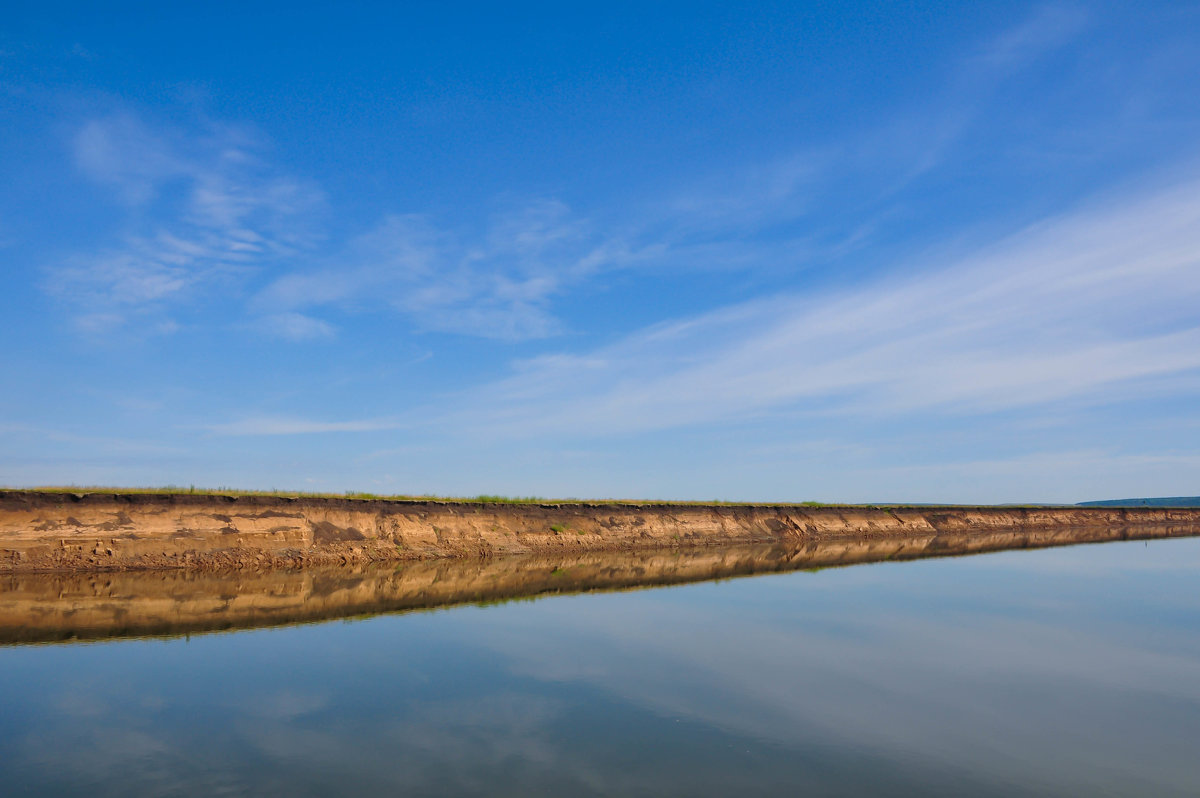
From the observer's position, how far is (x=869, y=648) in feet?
42.6

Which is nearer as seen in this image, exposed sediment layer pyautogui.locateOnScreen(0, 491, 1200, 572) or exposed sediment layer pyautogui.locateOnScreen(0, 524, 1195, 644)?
exposed sediment layer pyautogui.locateOnScreen(0, 524, 1195, 644)

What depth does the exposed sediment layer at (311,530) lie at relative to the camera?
2255 centimetres

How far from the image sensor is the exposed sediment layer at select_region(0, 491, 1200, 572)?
22.5 metres

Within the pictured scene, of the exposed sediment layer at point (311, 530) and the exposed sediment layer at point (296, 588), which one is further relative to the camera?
the exposed sediment layer at point (311, 530)

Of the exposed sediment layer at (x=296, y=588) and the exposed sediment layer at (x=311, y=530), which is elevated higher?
the exposed sediment layer at (x=311, y=530)

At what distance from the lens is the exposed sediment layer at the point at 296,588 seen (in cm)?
1459

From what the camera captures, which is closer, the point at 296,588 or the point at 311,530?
the point at 296,588

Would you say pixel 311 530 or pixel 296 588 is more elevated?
pixel 311 530

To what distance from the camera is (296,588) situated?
66.6 feet

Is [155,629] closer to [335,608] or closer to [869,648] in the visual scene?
[335,608]

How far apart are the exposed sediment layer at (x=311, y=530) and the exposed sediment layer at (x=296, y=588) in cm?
111

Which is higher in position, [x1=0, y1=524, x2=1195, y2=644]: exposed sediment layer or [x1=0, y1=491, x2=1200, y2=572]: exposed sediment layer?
[x1=0, y1=491, x2=1200, y2=572]: exposed sediment layer

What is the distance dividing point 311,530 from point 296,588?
26.1 feet

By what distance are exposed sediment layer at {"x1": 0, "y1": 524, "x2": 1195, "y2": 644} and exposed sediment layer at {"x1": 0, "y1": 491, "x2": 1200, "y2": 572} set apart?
111 centimetres
